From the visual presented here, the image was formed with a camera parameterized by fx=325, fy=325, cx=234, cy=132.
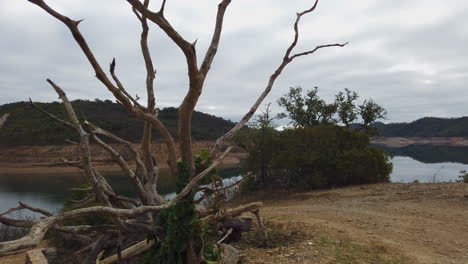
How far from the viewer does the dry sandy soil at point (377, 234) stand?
4.43 m

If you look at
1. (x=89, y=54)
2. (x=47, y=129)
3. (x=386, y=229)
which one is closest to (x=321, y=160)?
(x=386, y=229)

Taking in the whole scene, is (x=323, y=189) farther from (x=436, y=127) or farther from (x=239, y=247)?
(x=436, y=127)

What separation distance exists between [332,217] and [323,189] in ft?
20.6

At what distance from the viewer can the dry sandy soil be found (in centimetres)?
443

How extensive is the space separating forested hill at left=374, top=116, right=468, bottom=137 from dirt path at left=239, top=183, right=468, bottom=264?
63649mm

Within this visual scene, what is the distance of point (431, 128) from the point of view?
79562mm

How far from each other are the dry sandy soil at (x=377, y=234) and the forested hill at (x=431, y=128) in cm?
6423

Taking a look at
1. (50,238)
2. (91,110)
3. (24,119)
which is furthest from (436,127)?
(50,238)

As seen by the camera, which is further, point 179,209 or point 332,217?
point 332,217

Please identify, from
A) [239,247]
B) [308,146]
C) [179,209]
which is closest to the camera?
[179,209]

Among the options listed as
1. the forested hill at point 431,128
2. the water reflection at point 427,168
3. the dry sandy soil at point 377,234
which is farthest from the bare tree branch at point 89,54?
the forested hill at point 431,128

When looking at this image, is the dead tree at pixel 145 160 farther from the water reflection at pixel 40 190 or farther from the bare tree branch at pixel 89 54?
the water reflection at pixel 40 190

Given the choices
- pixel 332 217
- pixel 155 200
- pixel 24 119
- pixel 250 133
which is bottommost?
pixel 332 217

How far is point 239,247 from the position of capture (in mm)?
4797
